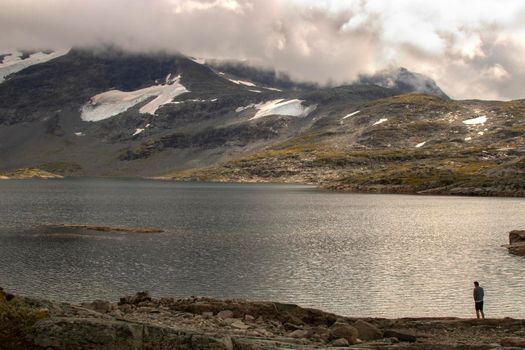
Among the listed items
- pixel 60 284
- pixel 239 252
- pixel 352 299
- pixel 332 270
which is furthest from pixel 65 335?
pixel 239 252

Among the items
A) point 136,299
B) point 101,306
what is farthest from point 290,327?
Result: point 136,299

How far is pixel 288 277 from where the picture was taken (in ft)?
208

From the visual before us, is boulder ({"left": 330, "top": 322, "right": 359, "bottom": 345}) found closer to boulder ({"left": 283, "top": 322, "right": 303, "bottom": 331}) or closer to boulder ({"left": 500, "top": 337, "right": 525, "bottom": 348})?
boulder ({"left": 283, "top": 322, "right": 303, "bottom": 331})

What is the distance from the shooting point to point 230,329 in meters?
34.0

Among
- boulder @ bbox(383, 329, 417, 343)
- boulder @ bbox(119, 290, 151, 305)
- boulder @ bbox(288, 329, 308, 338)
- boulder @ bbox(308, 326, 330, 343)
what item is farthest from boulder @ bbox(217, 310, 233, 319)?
boulder @ bbox(383, 329, 417, 343)

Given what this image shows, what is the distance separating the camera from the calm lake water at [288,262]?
178 feet

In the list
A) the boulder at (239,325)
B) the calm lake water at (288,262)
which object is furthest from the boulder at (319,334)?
the calm lake water at (288,262)

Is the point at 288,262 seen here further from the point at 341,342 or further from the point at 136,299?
the point at 341,342

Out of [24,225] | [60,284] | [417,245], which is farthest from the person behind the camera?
[24,225]

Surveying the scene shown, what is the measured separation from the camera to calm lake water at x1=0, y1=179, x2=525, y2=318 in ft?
178

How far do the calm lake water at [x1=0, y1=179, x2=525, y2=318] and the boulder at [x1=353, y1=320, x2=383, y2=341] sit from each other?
13.4 meters

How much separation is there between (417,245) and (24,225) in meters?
77.6

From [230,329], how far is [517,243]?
6457 cm

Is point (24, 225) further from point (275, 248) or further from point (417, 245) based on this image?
point (417, 245)
